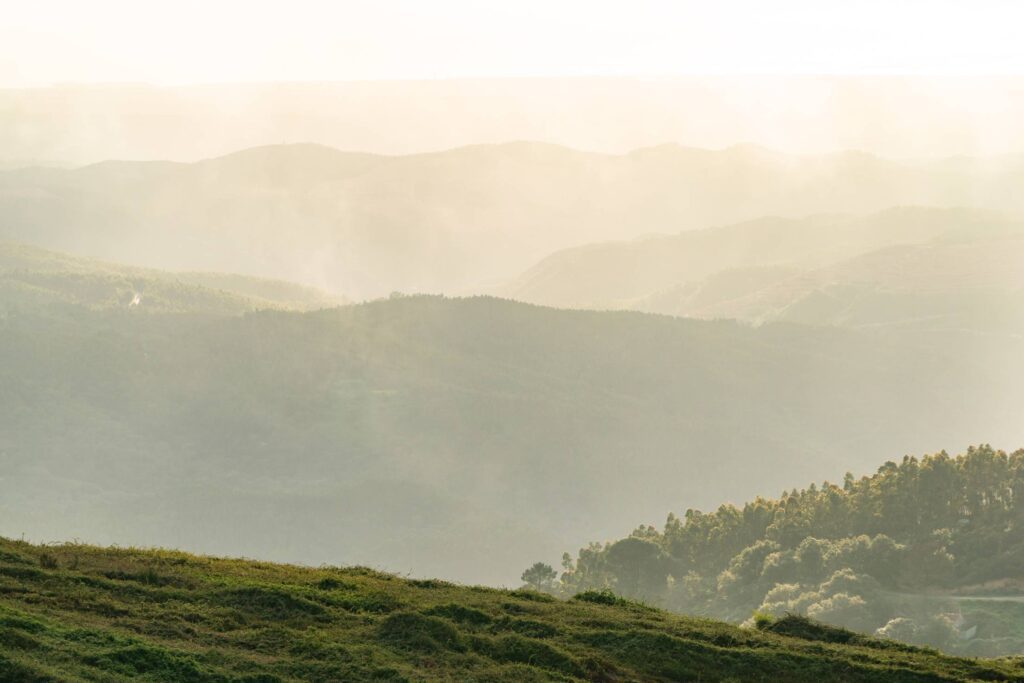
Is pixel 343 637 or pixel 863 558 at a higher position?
pixel 863 558

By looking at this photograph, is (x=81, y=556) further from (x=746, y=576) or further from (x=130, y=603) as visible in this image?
(x=746, y=576)

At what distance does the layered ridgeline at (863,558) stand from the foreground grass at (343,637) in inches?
1819

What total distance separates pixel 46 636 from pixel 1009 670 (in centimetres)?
1767

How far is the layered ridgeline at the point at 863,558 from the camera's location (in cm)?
7606

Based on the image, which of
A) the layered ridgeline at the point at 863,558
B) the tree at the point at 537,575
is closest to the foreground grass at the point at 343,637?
the layered ridgeline at the point at 863,558

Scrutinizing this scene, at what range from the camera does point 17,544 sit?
28.6m

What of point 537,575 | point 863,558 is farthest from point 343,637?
point 863,558

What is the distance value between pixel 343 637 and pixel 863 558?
65501 millimetres

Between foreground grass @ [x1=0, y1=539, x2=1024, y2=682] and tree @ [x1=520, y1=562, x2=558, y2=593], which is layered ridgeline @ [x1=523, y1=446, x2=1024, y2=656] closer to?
tree @ [x1=520, y1=562, x2=558, y2=593]

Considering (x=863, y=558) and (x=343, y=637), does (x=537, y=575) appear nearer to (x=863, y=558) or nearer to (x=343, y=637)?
(x=863, y=558)

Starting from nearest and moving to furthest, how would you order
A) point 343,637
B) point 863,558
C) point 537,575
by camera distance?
point 343,637, point 537,575, point 863,558

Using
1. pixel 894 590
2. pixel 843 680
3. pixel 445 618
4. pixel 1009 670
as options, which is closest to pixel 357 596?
pixel 445 618

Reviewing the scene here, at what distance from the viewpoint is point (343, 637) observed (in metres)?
23.9

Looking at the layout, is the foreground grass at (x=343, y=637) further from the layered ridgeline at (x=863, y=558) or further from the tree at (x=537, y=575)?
the tree at (x=537, y=575)
